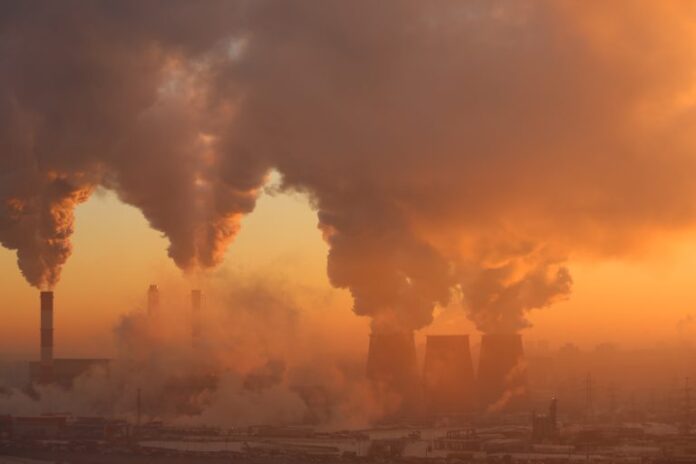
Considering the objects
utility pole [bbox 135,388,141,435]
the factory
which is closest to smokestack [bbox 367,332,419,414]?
the factory

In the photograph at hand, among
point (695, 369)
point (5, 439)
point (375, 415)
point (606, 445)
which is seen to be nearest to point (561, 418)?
point (375, 415)

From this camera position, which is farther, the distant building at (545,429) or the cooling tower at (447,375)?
the cooling tower at (447,375)

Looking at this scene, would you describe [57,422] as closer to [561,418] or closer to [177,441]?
[177,441]

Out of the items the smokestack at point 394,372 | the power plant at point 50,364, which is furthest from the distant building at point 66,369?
the smokestack at point 394,372

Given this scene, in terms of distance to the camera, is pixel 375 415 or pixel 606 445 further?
pixel 375 415

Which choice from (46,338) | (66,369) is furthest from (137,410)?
(66,369)

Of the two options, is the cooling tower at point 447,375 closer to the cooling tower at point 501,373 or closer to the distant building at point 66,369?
the cooling tower at point 501,373

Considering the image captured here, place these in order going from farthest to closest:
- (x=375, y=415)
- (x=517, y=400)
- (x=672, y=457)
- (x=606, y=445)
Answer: (x=517, y=400)
(x=375, y=415)
(x=606, y=445)
(x=672, y=457)
